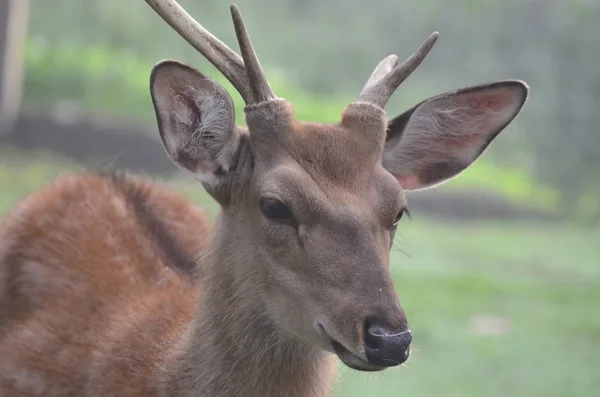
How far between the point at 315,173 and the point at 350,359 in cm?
67

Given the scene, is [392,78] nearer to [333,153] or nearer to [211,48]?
[333,153]

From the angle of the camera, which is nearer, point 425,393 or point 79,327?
point 79,327

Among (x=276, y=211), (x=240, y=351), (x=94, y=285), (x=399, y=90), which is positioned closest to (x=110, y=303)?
(x=94, y=285)

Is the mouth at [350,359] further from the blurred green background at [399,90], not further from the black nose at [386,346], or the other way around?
the blurred green background at [399,90]

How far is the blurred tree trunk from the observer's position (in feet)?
35.7

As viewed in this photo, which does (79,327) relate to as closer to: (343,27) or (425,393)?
(425,393)

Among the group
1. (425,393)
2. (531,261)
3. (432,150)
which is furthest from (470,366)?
(432,150)

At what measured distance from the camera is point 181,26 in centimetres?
389

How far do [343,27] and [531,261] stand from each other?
3246 millimetres

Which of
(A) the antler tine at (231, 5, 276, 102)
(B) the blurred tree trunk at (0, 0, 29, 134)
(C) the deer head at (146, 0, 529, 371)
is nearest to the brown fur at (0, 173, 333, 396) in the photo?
(C) the deer head at (146, 0, 529, 371)

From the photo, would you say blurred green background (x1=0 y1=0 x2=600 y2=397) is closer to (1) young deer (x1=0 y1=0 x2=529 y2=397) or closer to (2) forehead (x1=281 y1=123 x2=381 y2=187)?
(1) young deer (x1=0 y1=0 x2=529 y2=397)

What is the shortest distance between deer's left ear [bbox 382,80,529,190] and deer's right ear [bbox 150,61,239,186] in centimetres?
65

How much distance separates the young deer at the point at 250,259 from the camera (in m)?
3.50

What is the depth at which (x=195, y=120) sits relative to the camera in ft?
12.7
